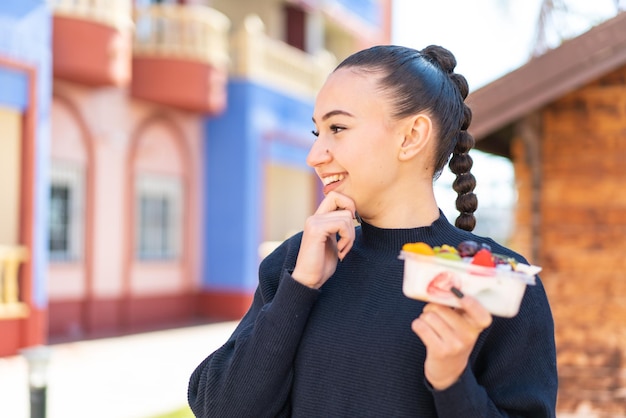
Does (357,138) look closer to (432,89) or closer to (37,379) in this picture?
(432,89)

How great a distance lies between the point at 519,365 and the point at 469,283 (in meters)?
0.31

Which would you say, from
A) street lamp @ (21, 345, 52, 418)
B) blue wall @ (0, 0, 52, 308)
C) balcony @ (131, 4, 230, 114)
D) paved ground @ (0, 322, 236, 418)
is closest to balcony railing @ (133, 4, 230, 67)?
balcony @ (131, 4, 230, 114)

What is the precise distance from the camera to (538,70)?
524 cm

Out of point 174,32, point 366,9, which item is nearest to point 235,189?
point 174,32

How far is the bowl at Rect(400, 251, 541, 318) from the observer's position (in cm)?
148

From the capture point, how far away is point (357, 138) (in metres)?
1.79

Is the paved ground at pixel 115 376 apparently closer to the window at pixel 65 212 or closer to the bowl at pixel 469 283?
the window at pixel 65 212

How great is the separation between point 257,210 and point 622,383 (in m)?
10.5

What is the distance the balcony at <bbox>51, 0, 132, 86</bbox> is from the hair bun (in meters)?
10.3

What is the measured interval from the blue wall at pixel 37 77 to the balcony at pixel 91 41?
52 centimetres

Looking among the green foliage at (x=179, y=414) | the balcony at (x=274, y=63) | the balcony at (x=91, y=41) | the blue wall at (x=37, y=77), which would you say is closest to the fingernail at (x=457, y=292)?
the green foliage at (x=179, y=414)

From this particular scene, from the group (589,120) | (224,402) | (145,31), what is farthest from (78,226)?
(224,402)

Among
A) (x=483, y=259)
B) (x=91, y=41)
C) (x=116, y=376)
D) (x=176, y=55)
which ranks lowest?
(x=116, y=376)

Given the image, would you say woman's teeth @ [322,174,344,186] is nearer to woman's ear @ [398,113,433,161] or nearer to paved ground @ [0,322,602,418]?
woman's ear @ [398,113,433,161]
